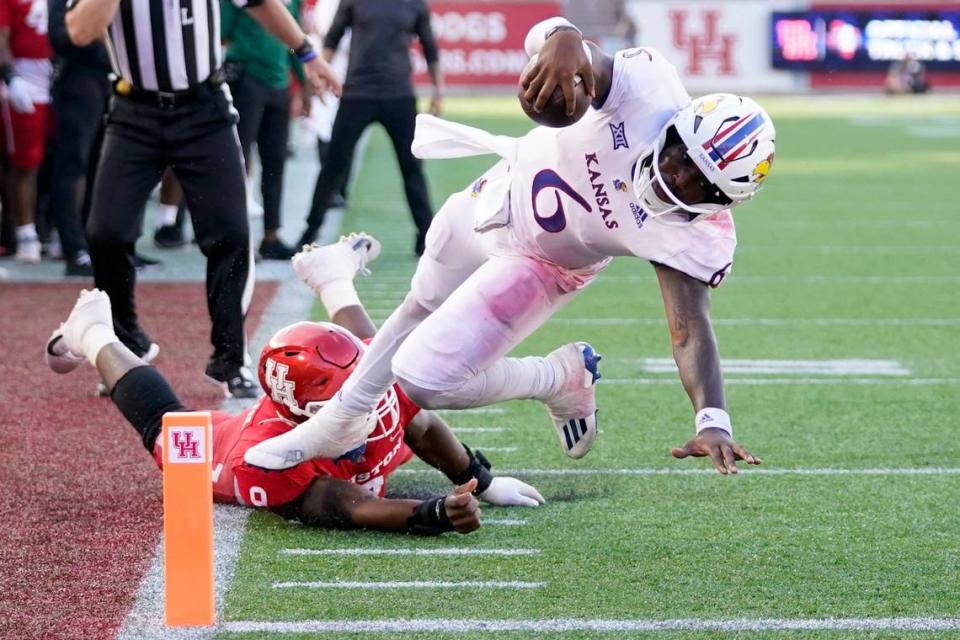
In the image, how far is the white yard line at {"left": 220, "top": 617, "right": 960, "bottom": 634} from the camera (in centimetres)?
350

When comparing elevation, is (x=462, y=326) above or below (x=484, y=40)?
above

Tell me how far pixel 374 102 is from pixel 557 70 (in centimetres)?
614

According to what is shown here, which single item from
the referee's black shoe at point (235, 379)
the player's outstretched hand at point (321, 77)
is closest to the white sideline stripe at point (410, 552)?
the referee's black shoe at point (235, 379)

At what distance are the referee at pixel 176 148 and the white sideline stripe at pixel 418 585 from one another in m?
2.16

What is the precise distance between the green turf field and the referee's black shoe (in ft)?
2.67

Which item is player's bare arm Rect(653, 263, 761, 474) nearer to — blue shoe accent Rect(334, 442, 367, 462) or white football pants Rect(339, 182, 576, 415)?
white football pants Rect(339, 182, 576, 415)

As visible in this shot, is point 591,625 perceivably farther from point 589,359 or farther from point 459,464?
point 589,359

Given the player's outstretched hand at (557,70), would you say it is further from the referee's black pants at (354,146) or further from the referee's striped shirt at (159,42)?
the referee's black pants at (354,146)

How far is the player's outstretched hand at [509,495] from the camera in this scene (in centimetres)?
458

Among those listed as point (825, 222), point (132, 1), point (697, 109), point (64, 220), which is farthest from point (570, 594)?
point (825, 222)

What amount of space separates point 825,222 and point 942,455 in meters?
6.96

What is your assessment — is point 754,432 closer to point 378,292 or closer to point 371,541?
point 371,541

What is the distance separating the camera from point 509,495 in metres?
4.58

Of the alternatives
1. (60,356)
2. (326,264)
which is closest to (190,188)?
(326,264)
